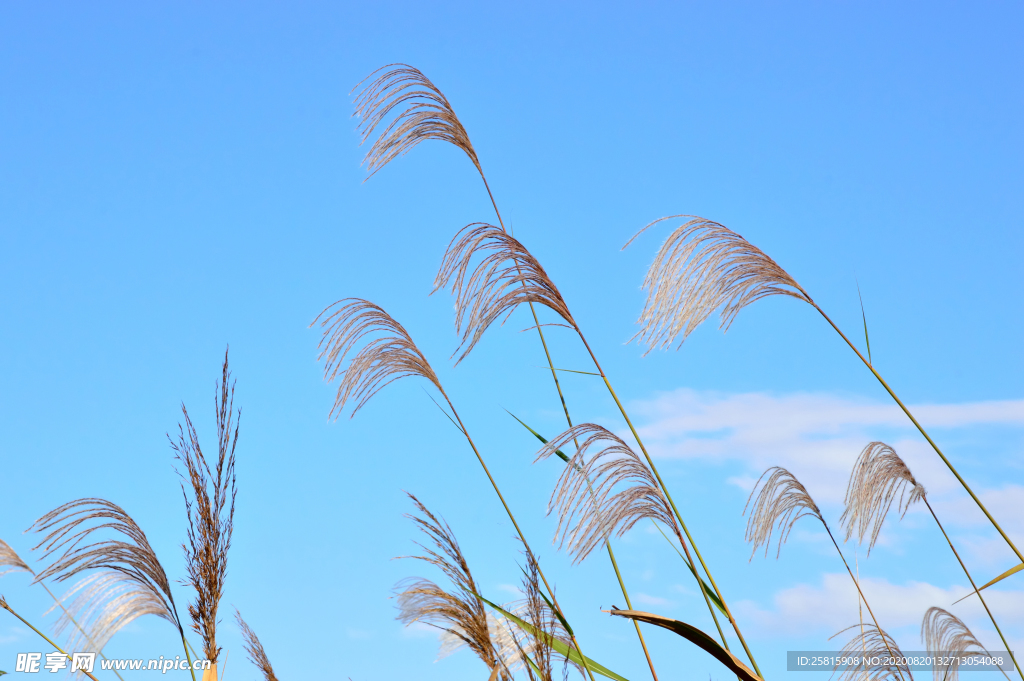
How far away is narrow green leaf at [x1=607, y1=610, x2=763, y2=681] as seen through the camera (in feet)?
4.99

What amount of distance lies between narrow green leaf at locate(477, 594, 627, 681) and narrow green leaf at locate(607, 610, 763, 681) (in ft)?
1.08

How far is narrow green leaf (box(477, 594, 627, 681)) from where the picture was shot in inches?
72.4

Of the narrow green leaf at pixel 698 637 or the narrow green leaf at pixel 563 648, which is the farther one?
the narrow green leaf at pixel 563 648

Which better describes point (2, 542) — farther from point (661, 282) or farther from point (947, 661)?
point (947, 661)

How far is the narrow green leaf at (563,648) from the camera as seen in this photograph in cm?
184

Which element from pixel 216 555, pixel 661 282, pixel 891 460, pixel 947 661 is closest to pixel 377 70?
pixel 661 282

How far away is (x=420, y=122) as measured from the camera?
2682mm

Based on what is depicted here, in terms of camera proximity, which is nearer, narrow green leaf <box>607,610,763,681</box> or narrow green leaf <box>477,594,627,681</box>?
narrow green leaf <box>607,610,763,681</box>

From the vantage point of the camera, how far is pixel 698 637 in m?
1.55

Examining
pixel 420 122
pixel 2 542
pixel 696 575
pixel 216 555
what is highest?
pixel 420 122

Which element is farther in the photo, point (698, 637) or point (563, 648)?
point (563, 648)

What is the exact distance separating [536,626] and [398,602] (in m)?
0.50

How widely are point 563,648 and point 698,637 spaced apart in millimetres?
484

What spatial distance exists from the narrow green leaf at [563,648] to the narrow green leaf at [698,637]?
0.33 m
